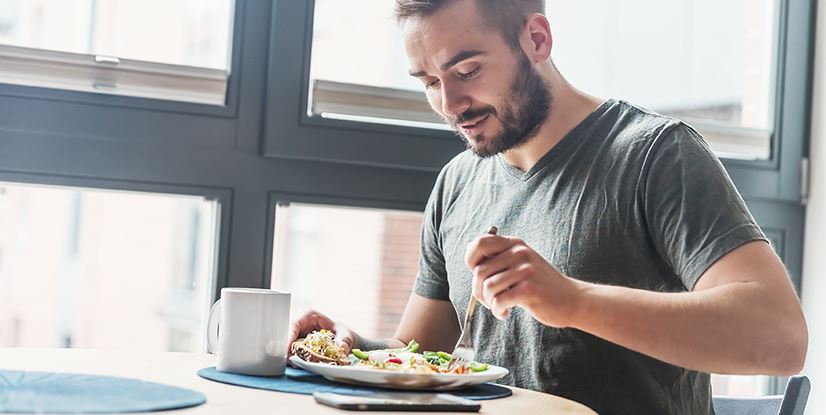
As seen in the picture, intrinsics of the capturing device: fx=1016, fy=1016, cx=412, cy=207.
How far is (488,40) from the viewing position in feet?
5.77

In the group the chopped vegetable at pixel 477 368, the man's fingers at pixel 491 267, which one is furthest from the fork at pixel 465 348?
the man's fingers at pixel 491 267

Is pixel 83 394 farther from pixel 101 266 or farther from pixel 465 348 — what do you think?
pixel 101 266

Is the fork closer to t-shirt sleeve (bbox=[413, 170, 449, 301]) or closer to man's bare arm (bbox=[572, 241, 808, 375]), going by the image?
man's bare arm (bbox=[572, 241, 808, 375])

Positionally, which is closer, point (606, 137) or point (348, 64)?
point (606, 137)

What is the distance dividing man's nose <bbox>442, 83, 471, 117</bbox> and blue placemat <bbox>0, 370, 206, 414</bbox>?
30.2 inches

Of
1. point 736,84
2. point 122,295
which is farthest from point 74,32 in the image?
point 736,84

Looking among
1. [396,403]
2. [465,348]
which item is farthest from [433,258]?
[396,403]

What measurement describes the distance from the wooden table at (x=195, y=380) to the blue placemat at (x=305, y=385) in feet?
0.05

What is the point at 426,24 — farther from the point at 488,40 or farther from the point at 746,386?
the point at 746,386

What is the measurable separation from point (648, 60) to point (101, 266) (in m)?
1.43

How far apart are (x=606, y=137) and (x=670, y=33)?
Answer: 1.00 m

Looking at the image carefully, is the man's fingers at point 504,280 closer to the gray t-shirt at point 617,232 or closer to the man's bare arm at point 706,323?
the man's bare arm at point 706,323

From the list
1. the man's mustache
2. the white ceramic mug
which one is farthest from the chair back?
the white ceramic mug

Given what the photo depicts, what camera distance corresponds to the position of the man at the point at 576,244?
4.38 feet
